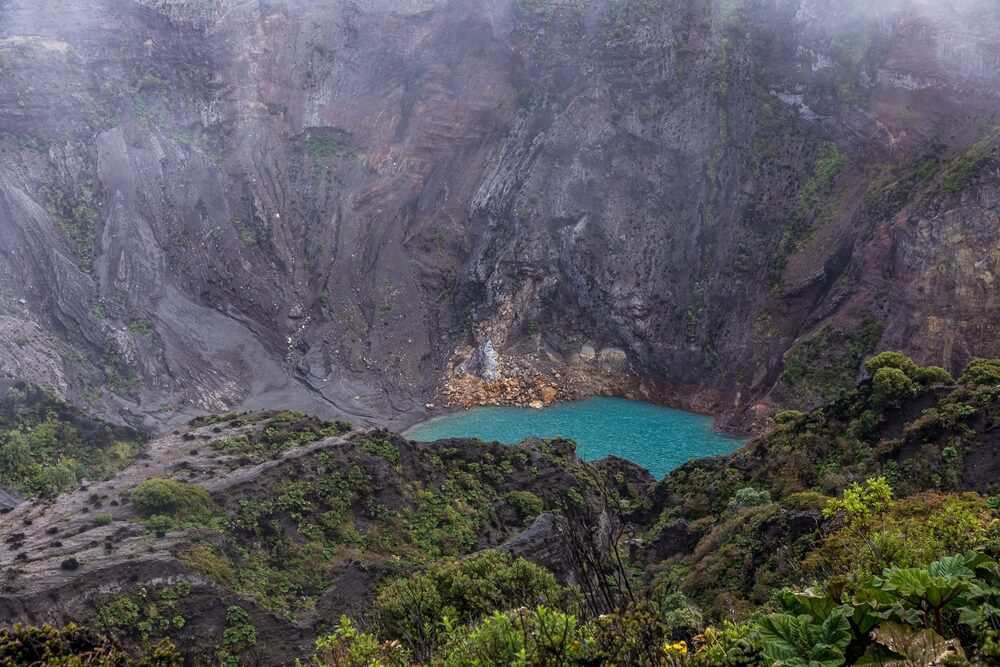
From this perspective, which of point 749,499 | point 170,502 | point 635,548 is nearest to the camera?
point 170,502

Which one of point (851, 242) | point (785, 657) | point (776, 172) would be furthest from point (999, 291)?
point (785, 657)

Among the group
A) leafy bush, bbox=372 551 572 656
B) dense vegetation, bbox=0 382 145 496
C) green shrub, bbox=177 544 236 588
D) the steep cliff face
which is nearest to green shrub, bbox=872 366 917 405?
leafy bush, bbox=372 551 572 656

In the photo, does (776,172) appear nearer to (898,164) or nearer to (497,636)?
(898,164)

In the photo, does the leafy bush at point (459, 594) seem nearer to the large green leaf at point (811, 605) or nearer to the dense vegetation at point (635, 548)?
the dense vegetation at point (635, 548)

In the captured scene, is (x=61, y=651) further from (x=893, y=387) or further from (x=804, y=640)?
(x=893, y=387)

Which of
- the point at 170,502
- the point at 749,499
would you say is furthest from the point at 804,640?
the point at 170,502
